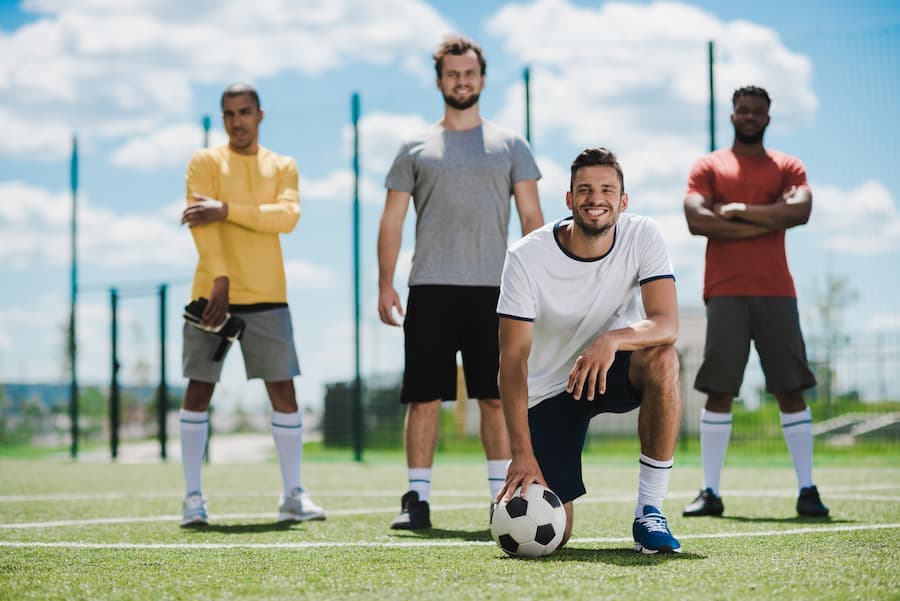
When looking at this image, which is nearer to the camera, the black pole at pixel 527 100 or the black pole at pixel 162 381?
the black pole at pixel 527 100

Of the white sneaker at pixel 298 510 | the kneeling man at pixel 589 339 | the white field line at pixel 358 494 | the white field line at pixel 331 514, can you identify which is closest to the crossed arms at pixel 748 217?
the kneeling man at pixel 589 339

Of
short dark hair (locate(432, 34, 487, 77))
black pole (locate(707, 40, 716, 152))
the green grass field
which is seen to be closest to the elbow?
short dark hair (locate(432, 34, 487, 77))

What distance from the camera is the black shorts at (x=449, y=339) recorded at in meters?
4.77

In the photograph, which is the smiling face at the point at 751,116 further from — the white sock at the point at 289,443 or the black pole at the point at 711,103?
the black pole at the point at 711,103

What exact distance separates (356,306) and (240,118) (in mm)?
6351

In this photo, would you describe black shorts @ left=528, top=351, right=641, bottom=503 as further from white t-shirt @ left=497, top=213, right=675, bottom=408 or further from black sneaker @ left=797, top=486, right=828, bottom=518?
black sneaker @ left=797, top=486, right=828, bottom=518

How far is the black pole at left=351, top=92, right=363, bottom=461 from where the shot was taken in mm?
11398

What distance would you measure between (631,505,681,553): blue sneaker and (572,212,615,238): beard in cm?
92

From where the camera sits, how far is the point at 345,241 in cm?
1170

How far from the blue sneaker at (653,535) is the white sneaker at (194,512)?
2077mm

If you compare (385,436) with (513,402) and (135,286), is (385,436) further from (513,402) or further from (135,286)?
(513,402)

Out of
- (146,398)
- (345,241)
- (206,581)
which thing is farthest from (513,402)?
(146,398)

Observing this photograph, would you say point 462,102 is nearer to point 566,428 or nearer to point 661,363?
point 566,428

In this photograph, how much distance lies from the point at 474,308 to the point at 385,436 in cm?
1095
